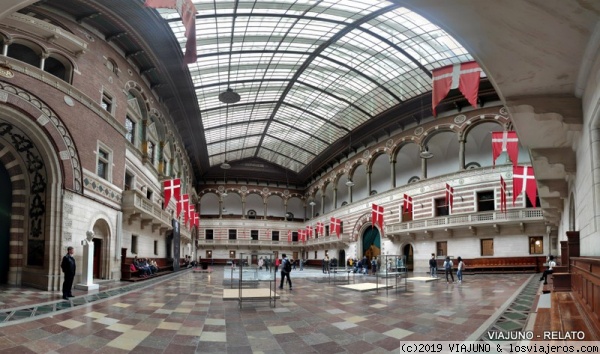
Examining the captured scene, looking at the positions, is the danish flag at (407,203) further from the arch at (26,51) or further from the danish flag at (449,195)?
the arch at (26,51)

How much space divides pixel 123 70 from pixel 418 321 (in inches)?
682

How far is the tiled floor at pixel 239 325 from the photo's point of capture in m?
5.62

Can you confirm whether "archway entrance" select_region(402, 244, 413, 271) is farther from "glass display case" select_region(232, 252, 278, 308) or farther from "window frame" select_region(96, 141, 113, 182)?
"window frame" select_region(96, 141, 113, 182)

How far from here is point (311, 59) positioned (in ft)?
85.3

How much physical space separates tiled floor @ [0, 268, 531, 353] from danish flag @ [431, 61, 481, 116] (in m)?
6.01

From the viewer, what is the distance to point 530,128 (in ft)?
22.9

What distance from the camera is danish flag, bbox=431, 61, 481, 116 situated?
439 inches

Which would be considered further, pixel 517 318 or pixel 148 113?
pixel 148 113

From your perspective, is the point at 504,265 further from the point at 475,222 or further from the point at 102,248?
the point at 102,248

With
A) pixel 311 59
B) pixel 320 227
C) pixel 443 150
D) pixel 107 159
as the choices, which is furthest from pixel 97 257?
pixel 320 227

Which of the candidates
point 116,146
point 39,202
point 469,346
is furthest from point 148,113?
point 469,346

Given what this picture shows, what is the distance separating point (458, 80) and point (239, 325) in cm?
923

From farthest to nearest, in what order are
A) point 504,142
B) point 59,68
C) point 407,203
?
point 407,203, point 504,142, point 59,68

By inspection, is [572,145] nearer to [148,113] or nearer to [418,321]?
[418,321]
